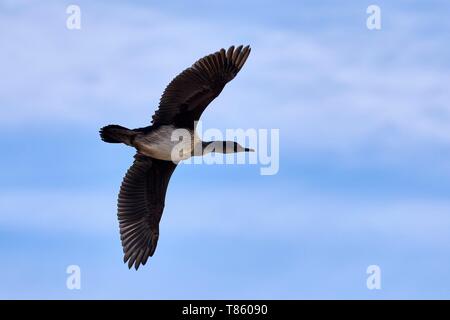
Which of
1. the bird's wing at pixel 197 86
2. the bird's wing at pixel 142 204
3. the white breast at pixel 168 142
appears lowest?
the bird's wing at pixel 142 204

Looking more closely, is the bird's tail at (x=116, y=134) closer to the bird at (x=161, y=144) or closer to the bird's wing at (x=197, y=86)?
the bird at (x=161, y=144)

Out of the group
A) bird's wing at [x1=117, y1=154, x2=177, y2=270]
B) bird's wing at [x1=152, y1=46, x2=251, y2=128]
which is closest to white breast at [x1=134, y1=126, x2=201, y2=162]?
bird's wing at [x1=152, y1=46, x2=251, y2=128]

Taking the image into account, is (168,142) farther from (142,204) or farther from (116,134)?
(142,204)

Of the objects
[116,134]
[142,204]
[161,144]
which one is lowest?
[142,204]

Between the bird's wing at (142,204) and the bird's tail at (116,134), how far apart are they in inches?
50.2

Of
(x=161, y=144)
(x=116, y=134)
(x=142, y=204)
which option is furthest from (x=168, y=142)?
(x=142, y=204)

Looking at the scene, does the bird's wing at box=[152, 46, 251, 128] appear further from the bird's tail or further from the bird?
the bird's tail

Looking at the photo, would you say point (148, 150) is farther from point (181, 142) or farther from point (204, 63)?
point (204, 63)

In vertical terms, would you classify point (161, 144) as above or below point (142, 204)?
above

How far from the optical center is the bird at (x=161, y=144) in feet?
59.6

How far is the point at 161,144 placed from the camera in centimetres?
1858

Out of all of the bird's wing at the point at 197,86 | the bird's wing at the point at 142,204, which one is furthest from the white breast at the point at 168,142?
the bird's wing at the point at 142,204

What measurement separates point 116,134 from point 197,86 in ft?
5.28
